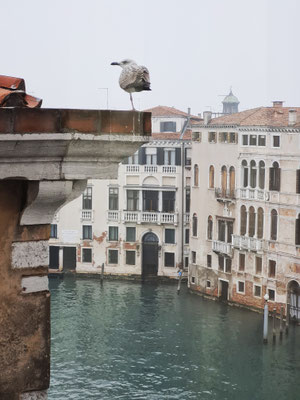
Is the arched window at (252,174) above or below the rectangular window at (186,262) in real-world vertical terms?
above

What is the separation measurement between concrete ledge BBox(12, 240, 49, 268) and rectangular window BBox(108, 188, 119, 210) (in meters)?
33.1

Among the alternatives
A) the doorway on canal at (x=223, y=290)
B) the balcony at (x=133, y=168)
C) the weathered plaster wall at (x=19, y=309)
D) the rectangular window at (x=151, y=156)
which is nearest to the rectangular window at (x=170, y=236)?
the balcony at (x=133, y=168)

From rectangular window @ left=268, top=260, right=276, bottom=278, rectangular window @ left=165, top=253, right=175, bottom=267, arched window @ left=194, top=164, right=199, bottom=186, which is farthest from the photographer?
rectangular window @ left=165, top=253, right=175, bottom=267

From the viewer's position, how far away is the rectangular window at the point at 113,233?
3638cm

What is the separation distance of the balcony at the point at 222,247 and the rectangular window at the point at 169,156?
484 cm

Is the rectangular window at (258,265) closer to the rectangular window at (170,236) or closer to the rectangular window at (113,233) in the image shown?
the rectangular window at (170,236)

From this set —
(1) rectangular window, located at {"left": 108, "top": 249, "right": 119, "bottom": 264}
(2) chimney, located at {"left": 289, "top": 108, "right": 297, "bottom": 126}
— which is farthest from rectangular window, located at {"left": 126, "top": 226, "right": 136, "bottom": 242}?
(2) chimney, located at {"left": 289, "top": 108, "right": 297, "bottom": 126}

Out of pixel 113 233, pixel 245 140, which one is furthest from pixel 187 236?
pixel 245 140

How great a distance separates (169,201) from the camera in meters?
35.6

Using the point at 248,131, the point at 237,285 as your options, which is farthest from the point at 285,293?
the point at 248,131

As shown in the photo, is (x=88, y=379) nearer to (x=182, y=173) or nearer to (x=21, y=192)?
(x=182, y=173)

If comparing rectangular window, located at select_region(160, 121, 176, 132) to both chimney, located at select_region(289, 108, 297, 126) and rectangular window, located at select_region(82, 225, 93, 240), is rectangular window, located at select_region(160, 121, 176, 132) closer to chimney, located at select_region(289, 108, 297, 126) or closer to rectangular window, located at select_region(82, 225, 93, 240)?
rectangular window, located at select_region(82, 225, 93, 240)

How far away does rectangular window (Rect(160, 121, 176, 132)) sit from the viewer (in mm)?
37000

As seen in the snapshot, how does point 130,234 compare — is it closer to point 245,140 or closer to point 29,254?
point 245,140
